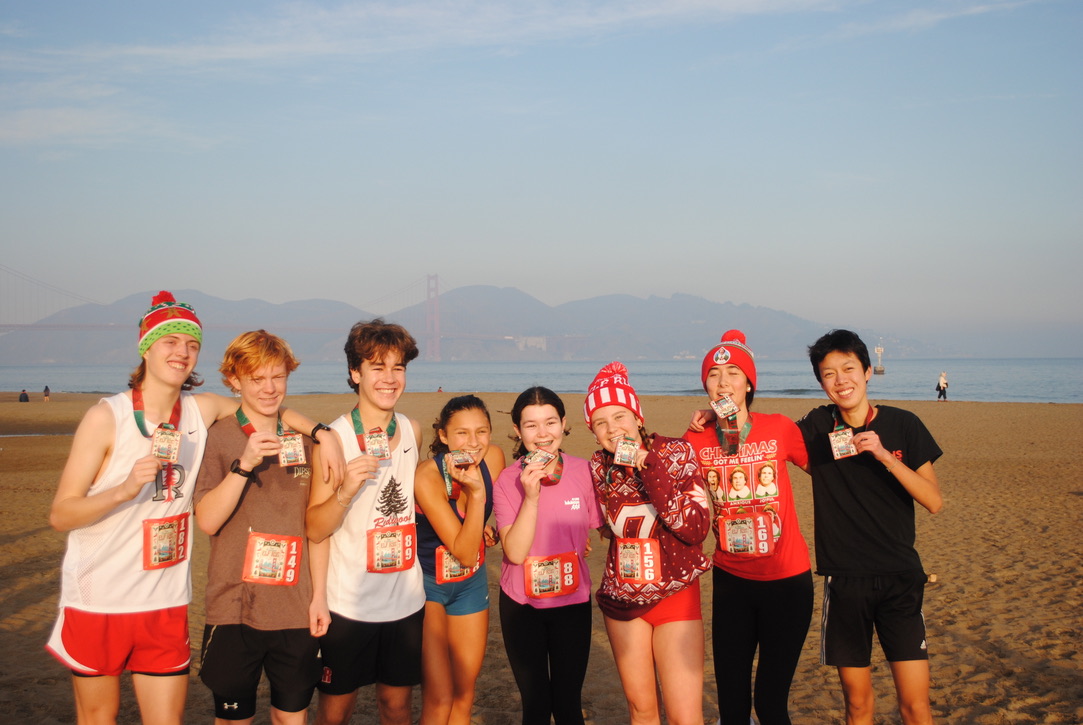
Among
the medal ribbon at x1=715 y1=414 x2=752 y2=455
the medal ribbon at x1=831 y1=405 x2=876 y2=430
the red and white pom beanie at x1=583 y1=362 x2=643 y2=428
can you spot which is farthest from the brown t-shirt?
the medal ribbon at x1=831 y1=405 x2=876 y2=430

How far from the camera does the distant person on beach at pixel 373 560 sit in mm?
3217

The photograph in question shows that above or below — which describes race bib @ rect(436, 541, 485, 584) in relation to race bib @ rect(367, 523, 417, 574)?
below

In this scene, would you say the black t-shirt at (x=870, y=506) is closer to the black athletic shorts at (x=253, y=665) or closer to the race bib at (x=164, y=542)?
the black athletic shorts at (x=253, y=665)

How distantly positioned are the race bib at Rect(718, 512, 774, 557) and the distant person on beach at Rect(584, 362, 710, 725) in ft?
0.64

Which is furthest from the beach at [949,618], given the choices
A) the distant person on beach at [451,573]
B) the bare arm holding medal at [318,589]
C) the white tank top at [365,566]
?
the bare arm holding medal at [318,589]

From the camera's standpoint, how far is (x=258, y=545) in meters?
3.09

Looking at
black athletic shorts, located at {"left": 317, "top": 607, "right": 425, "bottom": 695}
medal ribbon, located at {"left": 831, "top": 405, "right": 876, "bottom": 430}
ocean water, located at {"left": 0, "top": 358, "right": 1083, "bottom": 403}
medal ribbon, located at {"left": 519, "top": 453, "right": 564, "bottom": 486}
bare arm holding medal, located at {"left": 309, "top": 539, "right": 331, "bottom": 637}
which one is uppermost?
ocean water, located at {"left": 0, "top": 358, "right": 1083, "bottom": 403}

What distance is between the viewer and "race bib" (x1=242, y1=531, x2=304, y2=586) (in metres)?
3.08

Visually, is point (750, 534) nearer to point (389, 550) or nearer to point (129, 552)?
point (389, 550)

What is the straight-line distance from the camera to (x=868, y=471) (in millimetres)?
3645

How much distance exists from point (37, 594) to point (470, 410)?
20.8 ft

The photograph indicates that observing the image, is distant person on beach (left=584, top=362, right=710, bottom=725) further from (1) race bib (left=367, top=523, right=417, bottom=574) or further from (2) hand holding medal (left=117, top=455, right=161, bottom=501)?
(2) hand holding medal (left=117, top=455, right=161, bottom=501)

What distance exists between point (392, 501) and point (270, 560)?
541 millimetres

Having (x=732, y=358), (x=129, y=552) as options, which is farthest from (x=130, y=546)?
(x=732, y=358)
